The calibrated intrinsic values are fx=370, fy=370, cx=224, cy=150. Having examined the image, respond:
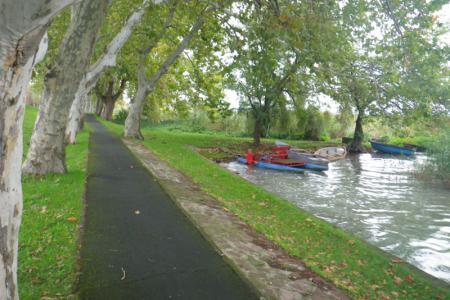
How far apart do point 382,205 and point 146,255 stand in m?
10.0

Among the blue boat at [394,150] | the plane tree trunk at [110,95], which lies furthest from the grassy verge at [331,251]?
the plane tree trunk at [110,95]

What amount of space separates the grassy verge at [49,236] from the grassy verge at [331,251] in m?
3.65

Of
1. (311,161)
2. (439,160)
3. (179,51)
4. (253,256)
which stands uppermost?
(179,51)

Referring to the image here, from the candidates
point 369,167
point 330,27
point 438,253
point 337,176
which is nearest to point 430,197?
point 337,176

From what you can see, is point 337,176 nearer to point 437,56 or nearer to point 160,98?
point 437,56

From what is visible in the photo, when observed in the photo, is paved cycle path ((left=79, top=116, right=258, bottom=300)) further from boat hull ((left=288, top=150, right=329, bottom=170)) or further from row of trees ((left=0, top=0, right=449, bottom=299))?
boat hull ((left=288, top=150, right=329, bottom=170))

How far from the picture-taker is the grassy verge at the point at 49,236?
14.4 feet

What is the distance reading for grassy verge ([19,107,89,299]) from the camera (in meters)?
4.38

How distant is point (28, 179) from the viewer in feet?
29.7

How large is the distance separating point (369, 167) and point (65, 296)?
887 inches

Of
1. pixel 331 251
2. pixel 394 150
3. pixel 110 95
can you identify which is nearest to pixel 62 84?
pixel 331 251

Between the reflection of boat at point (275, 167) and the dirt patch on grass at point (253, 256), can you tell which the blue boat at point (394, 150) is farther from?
the dirt patch on grass at point (253, 256)

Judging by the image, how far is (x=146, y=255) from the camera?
5.53 metres

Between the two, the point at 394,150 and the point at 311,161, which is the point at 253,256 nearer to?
the point at 311,161
